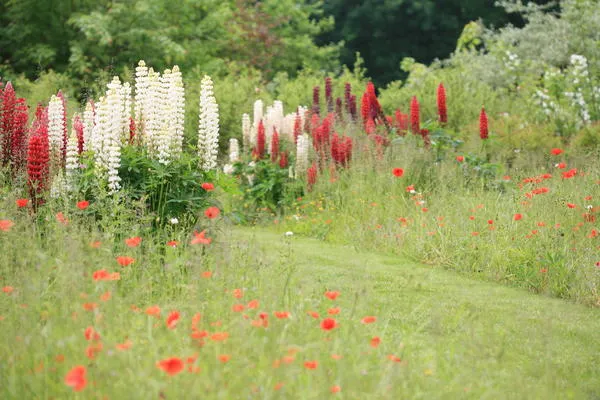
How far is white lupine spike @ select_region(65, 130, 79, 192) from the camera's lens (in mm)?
6629

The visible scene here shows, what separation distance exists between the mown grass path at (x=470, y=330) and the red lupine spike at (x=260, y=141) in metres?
3.56

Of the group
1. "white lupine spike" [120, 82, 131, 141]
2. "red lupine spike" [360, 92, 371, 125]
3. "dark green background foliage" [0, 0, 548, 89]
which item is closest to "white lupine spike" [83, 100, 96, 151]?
"white lupine spike" [120, 82, 131, 141]

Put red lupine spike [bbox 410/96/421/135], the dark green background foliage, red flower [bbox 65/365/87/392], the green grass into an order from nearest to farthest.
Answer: red flower [bbox 65/365/87/392]
the green grass
red lupine spike [bbox 410/96/421/135]
the dark green background foliage

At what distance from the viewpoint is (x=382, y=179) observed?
10.1 m

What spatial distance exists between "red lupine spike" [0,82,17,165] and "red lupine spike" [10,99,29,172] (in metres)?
0.03

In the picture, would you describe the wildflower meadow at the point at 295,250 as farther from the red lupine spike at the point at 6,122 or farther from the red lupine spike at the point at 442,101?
the red lupine spike at the point at 442,101

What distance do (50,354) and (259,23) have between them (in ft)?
71.8

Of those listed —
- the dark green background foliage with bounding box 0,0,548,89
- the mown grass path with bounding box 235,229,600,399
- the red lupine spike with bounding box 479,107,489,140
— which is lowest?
the mown grass path with bounding box 235,229,600,399

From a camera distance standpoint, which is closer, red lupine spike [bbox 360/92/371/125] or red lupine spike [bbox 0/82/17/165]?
red lupine spike [bbox 0/82/17/165]

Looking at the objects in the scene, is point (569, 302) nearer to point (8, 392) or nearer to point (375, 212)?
Answer: point (375, 212)

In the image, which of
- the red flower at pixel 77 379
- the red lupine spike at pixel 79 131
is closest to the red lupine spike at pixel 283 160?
the red lupine spike at pixel 79 131

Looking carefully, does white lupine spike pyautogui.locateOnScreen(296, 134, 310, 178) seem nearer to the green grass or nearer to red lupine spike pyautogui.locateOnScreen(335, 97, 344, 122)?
red lupine spike pyautogui.locateOnScreen(335, 97, 344, 122)

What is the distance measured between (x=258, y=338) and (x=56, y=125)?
4.03m

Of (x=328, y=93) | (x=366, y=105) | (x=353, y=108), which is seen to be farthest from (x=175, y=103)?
(x=328, y=93)
